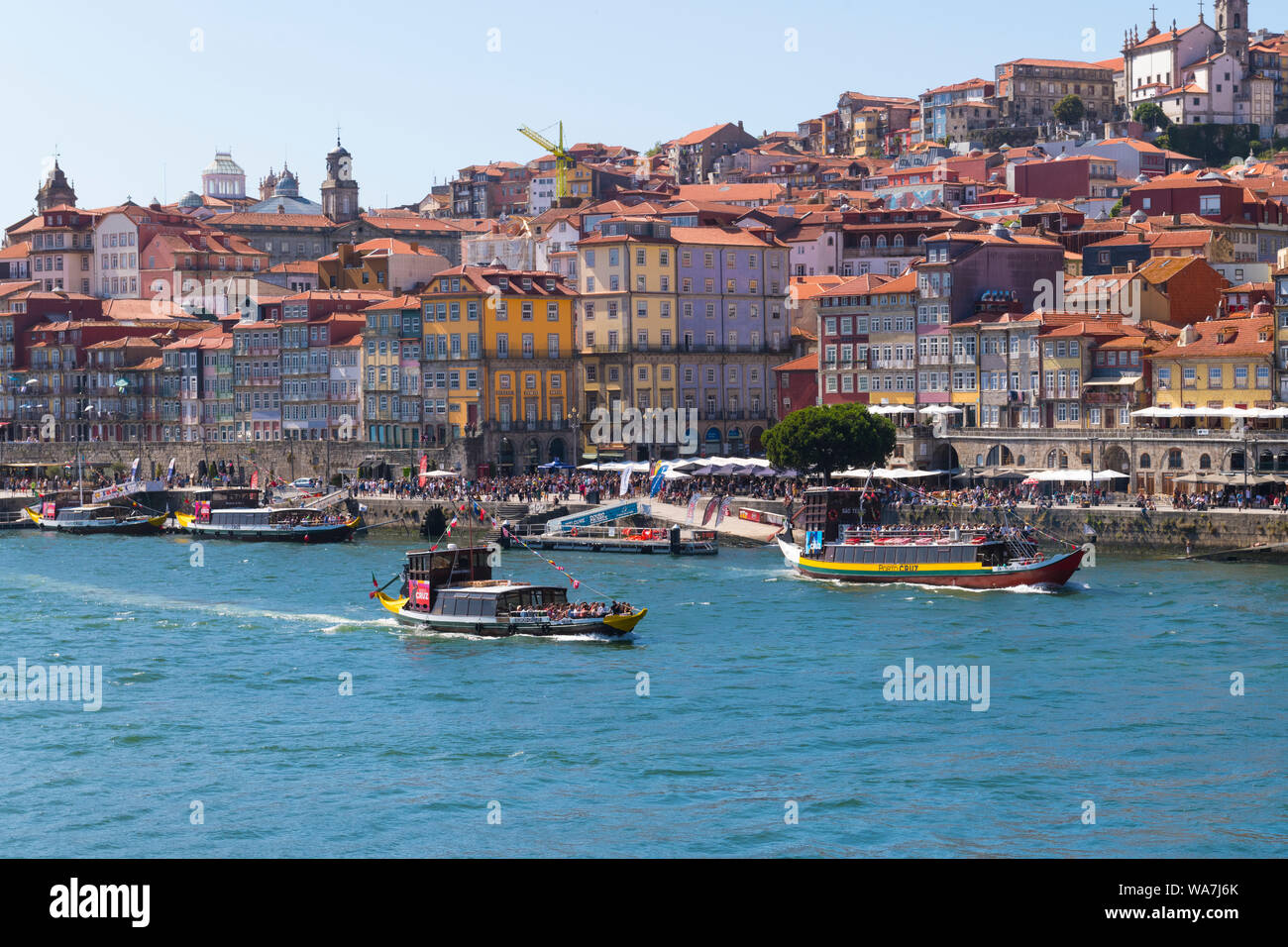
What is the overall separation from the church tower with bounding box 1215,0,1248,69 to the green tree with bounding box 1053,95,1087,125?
12.6 meters

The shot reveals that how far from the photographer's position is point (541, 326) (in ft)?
304

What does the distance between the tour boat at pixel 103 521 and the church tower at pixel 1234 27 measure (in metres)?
100

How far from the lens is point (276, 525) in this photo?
269ft

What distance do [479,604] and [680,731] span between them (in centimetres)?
1544

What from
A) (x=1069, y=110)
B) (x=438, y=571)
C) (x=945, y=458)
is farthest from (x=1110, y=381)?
(x=1069, y=110)

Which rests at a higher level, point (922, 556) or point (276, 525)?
point (922, 556)

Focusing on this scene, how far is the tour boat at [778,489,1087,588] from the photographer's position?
54.7 m

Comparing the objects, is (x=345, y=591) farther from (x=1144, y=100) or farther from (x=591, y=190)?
(x=1144, y=100)

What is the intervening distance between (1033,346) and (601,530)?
21.0 meters

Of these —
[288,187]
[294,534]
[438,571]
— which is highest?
[288,187]

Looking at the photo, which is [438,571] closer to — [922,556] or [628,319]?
[922,556]

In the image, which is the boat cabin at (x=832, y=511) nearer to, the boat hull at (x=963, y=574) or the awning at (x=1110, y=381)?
the boat hull at (x=963, y=574)

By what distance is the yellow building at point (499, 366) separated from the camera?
298 feet
